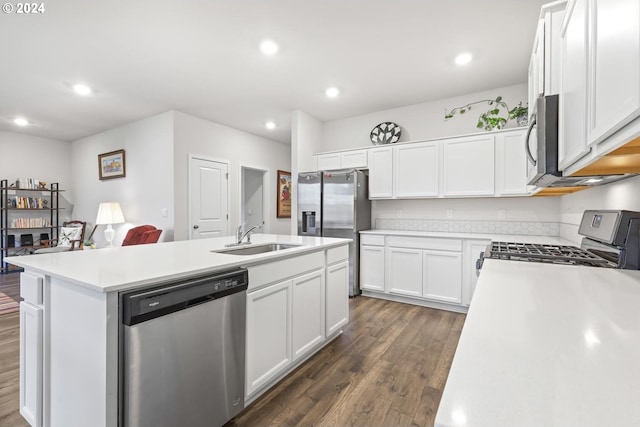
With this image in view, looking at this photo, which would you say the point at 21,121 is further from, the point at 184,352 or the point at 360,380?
the point at 360,380

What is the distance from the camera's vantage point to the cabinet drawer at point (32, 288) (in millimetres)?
1405

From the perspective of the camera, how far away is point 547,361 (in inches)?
21.6

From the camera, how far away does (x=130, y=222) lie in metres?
4.94

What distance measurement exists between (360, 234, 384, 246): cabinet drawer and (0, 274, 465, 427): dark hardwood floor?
3.41 feet

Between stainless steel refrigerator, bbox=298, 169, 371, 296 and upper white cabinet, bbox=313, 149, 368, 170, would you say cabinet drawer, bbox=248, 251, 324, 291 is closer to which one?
stainless steel refrigerator, bbox=298, 169, 371, 296

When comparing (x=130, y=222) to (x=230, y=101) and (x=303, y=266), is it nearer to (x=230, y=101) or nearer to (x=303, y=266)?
(x=230, y=101)

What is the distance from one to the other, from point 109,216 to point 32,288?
3.84 metres

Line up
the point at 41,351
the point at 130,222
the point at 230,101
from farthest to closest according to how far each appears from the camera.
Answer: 1. the point at 130,222
2. the point at 230,101
3. the point at 41,351

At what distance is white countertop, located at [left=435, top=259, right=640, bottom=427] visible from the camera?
1.32 feet

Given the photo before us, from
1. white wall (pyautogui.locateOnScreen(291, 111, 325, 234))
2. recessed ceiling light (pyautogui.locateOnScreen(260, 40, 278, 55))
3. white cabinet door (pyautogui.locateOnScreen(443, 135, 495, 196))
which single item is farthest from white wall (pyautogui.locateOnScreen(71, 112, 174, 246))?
white cabinet door (pyautogui.locateOnScreen(443, 135, 495, 196))

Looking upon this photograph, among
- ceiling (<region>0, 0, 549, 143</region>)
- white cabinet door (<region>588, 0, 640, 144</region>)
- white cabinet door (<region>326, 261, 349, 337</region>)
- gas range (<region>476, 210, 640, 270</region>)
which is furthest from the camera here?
white cabinet door (<region>326, 261, 349, 337</region>)

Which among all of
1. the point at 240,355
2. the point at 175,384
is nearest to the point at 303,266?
the point at 240,355

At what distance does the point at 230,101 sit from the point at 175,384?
11.9ft

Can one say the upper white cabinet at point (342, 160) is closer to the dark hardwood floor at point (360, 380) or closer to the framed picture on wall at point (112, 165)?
the dark hardwood floor at point (360, 380)
